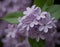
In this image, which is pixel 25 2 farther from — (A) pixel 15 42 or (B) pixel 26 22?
(B) pixel 26 22

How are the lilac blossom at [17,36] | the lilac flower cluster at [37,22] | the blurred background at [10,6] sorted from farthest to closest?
1. the blurred background at [10,6]
2. the lilac blossom at [17,36]
3. the lilac flower cluster at [37,22]

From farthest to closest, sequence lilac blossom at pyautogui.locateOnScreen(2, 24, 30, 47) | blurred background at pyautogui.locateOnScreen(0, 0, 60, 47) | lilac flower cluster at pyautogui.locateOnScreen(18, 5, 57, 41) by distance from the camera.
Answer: blurred background at pyautogui.locateOnScreen(0, 0, 60, 47), lilac blossom at pyautogui.locateOnScreen(2, 24, 30, 47), lilac flower cluster at pyautogui.locateOnScreen(18, 5, 57, 41)

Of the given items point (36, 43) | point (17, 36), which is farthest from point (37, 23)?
point (17, 36)

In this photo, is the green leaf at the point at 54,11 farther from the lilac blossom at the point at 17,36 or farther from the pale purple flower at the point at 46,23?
the lilac blossom at the point at 17,36

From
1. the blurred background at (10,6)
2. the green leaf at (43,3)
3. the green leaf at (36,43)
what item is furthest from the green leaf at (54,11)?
the blurred background at (10,6)

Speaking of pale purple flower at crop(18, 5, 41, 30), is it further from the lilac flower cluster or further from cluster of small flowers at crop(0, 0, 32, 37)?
cluster of small flowers at crop(0, 0, 32, 37)

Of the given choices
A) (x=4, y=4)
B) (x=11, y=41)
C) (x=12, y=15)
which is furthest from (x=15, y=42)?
(x=4, y=4)

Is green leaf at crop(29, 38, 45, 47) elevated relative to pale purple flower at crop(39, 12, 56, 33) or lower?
lower

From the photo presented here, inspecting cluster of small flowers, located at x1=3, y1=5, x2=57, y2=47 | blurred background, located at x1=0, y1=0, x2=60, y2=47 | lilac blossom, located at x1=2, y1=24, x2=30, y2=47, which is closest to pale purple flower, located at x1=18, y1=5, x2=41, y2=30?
cluster of small flowers, located at x1=3, y1=5, x2=57, y2=47

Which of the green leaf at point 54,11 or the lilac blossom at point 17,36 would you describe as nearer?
the green leaf at point 54,11

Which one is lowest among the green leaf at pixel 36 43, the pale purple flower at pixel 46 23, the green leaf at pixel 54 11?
the green leaf at pixel 36 43

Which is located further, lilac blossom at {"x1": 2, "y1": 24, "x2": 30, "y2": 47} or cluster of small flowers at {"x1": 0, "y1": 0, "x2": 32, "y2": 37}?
cluster of small flowers at {"x1": 0, "y1": 0, "x2": 32, "y2": 37}
